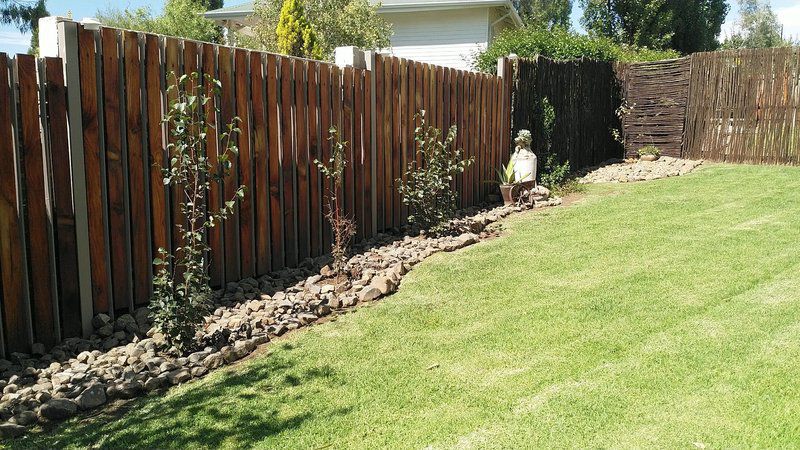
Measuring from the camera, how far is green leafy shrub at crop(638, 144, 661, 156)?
Answer: 1378 cm

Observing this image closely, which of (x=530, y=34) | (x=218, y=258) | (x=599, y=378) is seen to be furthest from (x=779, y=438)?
(x=530, y=34)

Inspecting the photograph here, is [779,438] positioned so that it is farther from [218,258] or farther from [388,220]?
[388,220]

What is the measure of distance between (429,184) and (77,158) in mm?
4096

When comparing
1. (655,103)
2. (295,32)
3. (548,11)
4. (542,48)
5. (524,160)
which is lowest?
(524,160)

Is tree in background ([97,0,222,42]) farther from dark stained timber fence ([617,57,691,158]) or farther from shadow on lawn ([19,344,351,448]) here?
shadow on lawn ([19,344,351,448])

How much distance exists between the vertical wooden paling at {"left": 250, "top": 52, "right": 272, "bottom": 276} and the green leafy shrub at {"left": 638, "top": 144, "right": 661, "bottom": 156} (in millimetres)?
10137

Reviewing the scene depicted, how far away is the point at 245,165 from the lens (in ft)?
18.5

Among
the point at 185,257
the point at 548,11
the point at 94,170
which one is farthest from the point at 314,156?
the point at 548,11

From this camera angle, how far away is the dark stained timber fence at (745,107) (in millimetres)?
12188

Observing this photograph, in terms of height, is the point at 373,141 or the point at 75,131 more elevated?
the point at 75,131

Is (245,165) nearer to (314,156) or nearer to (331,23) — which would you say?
(314,156)

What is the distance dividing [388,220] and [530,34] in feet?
29.7

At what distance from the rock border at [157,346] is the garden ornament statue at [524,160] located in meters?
3.79

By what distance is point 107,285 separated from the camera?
4.62 meters
